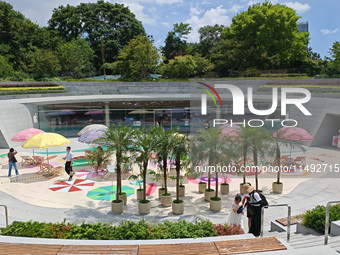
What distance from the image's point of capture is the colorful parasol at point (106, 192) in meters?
12.7

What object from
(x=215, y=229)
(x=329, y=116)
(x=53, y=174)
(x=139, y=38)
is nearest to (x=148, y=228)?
(x=215, y=229)

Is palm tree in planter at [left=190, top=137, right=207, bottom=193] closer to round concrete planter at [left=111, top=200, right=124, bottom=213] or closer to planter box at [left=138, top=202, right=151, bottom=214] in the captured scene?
planter box at [left=138, top=202, right=151, bottom=214]

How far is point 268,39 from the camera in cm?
4550

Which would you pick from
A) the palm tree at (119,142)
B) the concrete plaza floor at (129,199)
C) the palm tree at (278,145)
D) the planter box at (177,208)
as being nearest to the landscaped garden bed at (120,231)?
the concrete plaza floor at (129,199)

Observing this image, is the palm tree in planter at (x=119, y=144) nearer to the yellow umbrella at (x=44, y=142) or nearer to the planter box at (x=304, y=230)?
the yellow umbrella at (x=44, y=142)

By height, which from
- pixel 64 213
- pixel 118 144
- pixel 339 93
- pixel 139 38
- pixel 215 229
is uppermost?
pixel 139 38

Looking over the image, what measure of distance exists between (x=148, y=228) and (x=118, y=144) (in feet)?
14.0

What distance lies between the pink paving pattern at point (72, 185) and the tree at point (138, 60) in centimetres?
2923

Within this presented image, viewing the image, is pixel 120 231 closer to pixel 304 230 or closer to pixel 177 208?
pixel 177 208

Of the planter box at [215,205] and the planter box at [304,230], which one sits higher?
the planter box at [304,230]

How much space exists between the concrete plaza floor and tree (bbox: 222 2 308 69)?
3224 centimetres

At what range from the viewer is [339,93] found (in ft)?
71.3

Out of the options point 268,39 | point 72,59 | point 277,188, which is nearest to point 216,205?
point 277,188

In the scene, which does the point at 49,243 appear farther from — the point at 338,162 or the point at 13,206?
the point at 338,162
